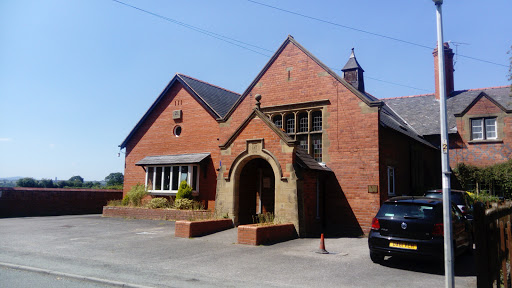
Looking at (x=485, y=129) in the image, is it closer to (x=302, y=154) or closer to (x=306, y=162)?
(x=302, y=154)

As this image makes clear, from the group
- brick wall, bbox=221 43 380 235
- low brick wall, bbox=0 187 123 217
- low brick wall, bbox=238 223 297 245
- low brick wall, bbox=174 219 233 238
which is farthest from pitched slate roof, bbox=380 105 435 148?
low brick wall, bbox=0 187 123 217

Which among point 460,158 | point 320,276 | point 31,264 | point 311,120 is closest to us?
point 320,276

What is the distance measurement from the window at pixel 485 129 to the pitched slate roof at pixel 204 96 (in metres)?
16.2

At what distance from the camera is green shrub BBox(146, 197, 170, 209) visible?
20.0 metres

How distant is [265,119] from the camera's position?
14680mm

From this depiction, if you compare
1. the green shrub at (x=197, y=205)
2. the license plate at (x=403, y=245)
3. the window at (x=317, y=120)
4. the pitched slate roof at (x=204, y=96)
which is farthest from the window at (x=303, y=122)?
the license plate at (x=403, y=245)

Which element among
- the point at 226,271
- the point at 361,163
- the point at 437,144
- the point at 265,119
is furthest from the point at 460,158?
the point at 226,271

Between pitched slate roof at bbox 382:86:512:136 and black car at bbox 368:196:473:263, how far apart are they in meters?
15.9

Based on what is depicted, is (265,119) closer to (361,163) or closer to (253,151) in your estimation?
(253,151)

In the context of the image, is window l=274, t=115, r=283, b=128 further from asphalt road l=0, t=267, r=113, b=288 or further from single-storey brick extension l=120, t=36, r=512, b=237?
asphalt road l=0, t=267, r=113, b=288

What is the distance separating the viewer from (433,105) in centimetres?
2612

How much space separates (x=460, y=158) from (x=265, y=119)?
15.6m

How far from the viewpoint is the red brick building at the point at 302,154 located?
1430 cm

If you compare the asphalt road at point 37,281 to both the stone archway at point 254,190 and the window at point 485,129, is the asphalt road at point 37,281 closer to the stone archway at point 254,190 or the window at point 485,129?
the stone archway at point 254,190
